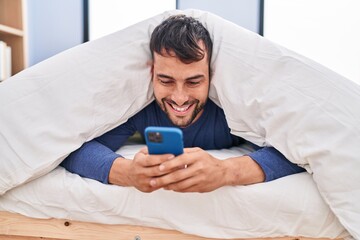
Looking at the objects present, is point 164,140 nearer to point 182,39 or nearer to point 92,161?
point 92,161

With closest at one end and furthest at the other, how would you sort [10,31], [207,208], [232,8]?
[207,208]
[10,31]
[232,8]

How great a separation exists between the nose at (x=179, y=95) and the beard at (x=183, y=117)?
0.01 m

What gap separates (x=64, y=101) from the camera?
830 mm

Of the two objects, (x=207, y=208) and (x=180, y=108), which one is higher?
(x=180, y=108)

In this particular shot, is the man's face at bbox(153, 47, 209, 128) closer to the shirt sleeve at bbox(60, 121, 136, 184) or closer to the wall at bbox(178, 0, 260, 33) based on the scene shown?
the shirt sleeve at bbox(60, 121, 136, 184)

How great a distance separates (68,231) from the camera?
2.57 feet

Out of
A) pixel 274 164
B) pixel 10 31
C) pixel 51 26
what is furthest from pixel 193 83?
pixel 51 26

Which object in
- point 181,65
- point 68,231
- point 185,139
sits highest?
point 181,65

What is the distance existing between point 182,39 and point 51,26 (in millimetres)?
1946

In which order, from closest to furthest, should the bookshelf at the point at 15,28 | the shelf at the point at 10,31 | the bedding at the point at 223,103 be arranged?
the bedding at the point at 223,103
the shelf at the point at 10,31
the bookshelf at the point at 15,28

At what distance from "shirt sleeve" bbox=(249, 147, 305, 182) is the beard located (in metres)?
0.23

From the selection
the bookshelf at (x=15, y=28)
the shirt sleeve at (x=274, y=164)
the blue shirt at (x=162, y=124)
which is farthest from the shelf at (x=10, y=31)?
A: the shirt sleeve at (x=274, y=164)

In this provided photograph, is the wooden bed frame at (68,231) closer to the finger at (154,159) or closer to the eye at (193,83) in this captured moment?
the finger at (154,159)

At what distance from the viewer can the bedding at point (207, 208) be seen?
0.71 m
